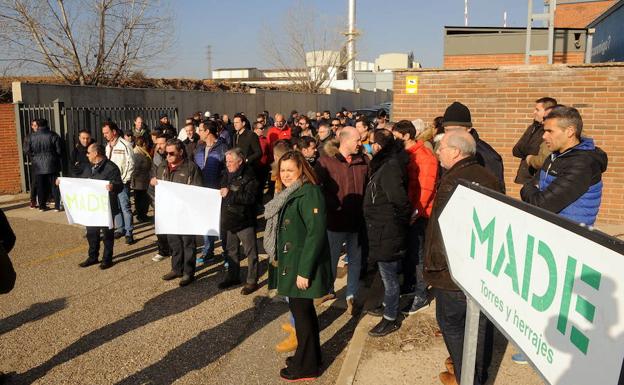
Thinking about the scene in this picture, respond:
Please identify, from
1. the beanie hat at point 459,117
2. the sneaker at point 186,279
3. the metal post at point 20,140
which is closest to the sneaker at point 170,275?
the sneaker at point 186,279

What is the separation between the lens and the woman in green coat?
3.77m

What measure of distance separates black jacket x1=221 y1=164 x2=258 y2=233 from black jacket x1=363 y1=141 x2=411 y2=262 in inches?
62.2

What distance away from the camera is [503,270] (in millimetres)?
2262

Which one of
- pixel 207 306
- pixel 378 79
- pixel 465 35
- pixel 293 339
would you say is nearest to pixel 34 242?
pixel 207 306

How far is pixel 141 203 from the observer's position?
30.4 ft

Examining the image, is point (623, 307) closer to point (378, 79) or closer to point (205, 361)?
point (205, 361)

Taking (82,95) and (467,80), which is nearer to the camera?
(467,80)

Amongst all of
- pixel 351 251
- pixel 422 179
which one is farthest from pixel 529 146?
pixel 351 251

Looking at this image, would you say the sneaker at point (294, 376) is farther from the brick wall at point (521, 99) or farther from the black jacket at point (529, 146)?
the brick wall at point (521, 99)

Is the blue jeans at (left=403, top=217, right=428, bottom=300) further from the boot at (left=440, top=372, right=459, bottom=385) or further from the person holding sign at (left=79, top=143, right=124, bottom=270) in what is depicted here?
the person holding sign at (left=79, top=143, right=124, bottom=270)

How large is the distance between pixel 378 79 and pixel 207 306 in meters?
58.4

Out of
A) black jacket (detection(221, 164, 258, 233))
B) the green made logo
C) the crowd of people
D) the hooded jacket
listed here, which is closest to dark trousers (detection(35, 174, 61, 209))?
the crowd of people

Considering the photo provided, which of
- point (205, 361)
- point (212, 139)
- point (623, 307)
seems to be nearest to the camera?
point (623, 307)

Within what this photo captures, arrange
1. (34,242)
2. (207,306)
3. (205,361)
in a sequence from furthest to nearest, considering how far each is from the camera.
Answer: (34,242) < (207,306) < (205,361)
